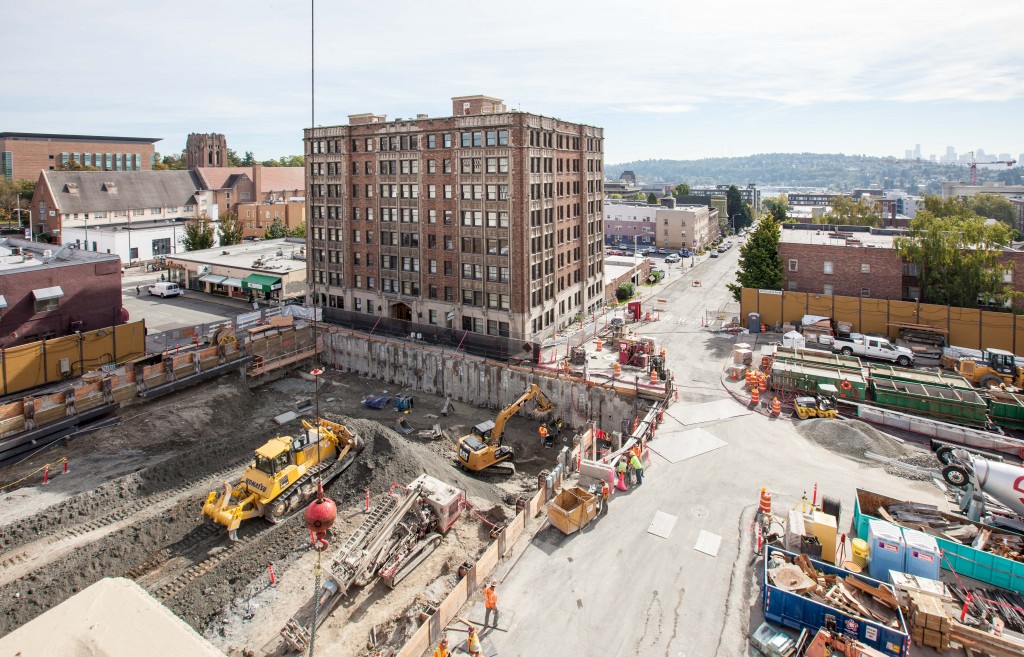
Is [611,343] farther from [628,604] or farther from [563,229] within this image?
[628,604]

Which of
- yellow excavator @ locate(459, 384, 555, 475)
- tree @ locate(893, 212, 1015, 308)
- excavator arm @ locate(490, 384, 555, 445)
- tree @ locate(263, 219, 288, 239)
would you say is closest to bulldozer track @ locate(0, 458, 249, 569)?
yellow excavator @ locate(459, 384, 555, 475)

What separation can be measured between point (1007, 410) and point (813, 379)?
32.3 ft

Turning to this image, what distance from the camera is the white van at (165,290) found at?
73.9 meters

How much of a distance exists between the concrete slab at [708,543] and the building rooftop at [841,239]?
43.8 metres

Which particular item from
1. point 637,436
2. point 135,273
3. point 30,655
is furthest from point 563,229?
point 135,273

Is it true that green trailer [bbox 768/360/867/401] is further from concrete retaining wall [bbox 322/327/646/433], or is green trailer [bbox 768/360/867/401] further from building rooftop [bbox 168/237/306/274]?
building rooftop [bbox 168/237/306/274]

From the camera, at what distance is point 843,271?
58.1 m

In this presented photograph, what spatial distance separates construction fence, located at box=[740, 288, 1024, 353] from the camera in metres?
48.2

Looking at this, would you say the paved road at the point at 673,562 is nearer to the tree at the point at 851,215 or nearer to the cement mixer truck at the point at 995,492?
the cement mixer truck at the point at 995,492

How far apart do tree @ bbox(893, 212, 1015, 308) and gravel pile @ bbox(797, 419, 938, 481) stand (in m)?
27.2

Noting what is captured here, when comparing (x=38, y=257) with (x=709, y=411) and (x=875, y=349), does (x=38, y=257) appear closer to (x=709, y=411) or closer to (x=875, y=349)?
(x=709, y=411)

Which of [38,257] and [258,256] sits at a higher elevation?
[258,256]

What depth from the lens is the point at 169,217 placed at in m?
106

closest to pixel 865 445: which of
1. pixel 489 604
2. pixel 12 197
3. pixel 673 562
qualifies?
pixel 673 562
